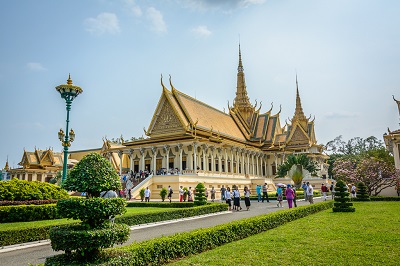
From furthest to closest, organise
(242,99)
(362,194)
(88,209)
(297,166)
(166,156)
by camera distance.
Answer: (242,99), (166,156), (297,166), (362,194), (88,209)

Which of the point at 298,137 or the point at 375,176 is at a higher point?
the point at 298,137

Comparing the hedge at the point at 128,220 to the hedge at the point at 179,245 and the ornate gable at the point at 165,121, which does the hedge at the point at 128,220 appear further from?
the ornate gable at the point at 165,121

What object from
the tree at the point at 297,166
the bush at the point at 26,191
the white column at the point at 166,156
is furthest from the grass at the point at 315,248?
the tree at the point at 297,166

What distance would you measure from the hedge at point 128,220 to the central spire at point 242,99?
39.4 m

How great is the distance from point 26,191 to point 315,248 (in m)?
12.3

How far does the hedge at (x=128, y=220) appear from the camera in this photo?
29.9 feet

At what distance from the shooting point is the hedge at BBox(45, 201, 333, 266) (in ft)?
18.0

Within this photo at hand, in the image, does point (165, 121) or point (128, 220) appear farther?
point (165, 121)

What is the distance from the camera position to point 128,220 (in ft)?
40.0

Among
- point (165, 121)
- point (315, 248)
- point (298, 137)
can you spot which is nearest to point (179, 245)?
point (315, 248)

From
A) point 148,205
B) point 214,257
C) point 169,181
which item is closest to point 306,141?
point 169,181

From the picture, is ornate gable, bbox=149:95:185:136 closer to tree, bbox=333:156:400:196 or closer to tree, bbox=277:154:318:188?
tree, bbox=277:154:318:188

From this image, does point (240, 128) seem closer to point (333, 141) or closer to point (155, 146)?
point (155, 146)

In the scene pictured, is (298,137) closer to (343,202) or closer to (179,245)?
(343,202)
